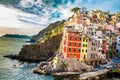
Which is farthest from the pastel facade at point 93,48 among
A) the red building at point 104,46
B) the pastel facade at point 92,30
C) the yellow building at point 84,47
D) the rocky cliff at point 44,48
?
the rocky cliff at point 44,48

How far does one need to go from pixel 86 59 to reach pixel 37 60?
24.7 m

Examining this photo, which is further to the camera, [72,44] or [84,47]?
[84,47]

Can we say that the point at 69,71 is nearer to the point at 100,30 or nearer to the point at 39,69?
the point at 39,69

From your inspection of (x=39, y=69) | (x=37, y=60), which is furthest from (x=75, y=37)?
(x=37, y=60)

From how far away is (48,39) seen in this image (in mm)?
97125

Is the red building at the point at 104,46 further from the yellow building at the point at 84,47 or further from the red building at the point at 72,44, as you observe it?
the red building at the point at 72,44

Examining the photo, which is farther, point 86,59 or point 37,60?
point 37,60

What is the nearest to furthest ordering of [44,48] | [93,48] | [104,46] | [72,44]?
[72,44]
[93,48]
[104,46]
[44,48]

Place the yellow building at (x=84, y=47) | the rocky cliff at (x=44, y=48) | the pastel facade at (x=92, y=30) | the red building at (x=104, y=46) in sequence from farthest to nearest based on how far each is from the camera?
the rocky cliff at (x=44, y=48) → the pastel facade at (x=92, y=30) → the red building at (x=104, y=46) → the yellow building at (x=84, y=47)

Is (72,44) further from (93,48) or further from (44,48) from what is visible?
(44,48)

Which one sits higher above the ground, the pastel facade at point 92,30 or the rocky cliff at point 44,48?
the pastel facade at point 92,30

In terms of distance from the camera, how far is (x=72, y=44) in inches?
2645

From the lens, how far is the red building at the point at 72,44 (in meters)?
67.1

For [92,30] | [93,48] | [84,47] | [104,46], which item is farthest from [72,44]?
[92,30]
